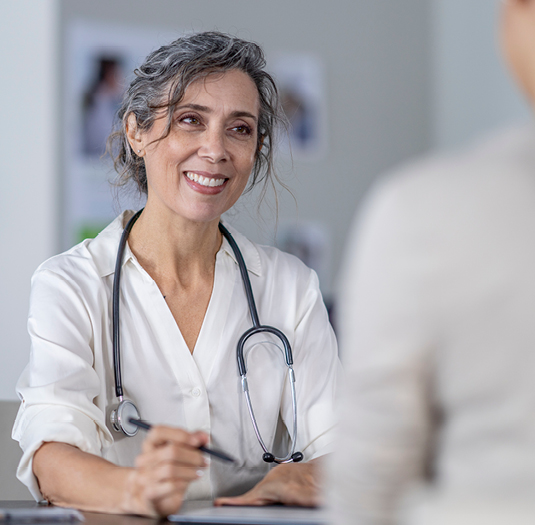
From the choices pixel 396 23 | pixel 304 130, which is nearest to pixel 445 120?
pixel 396 23

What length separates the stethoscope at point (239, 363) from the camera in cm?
114

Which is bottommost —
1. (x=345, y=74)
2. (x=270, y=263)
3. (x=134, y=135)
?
(x=270, y=263)

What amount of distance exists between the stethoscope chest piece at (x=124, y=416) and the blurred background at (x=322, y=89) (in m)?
1.29

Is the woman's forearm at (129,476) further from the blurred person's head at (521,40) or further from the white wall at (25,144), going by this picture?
the white wall at (25,144)

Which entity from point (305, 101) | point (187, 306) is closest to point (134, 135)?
point (187, 306)

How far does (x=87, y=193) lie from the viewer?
2693 millimetres

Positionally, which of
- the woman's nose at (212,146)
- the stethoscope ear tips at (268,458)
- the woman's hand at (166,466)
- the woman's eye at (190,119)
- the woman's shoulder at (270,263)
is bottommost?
the stethoscope ear tips at (268,458)

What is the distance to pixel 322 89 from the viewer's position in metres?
3.13

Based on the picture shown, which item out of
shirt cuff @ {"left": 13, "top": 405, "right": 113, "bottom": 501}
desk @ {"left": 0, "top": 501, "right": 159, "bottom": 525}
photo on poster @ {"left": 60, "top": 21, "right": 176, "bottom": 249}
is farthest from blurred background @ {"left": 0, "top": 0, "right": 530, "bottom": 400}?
desk @ {"left": 0, "top": 501, "right": 159, "bottom": 525}

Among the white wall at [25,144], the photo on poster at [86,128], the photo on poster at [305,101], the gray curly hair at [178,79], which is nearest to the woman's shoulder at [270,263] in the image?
the gray curly hair at [178,79]

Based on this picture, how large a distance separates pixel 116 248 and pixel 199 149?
258 millimetres

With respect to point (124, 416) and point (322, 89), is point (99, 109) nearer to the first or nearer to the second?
point (322, 89)

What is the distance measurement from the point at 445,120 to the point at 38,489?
289cm

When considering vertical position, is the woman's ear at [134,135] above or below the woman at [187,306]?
above
